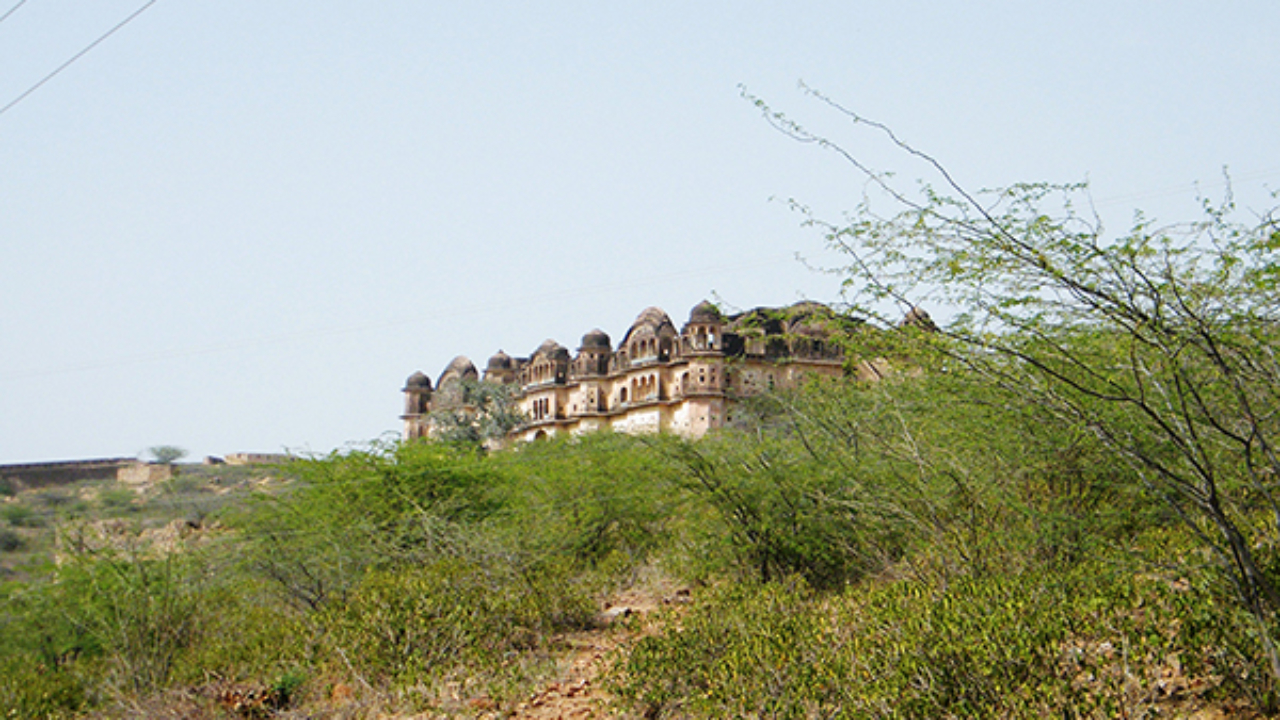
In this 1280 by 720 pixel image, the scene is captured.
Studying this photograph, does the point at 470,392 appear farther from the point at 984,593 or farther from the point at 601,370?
the point at 984,593

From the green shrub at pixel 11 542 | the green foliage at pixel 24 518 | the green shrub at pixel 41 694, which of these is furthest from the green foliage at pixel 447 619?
the green shrub at pixel 11 542

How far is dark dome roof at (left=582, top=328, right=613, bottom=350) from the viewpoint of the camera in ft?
143

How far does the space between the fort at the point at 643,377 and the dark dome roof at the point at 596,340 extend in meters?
0.05

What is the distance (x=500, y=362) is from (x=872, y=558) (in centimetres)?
4023

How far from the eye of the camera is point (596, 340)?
143 feet

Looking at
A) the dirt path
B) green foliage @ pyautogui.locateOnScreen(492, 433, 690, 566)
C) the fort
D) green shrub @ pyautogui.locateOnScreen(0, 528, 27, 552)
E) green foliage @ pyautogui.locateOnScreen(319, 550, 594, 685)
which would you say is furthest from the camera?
the fort

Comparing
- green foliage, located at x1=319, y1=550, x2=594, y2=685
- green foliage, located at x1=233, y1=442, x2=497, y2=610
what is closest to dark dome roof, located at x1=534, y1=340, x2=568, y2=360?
green foliage, located at x1=233, y1=442, x2=497, y2=610

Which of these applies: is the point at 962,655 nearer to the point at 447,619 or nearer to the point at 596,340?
the point at 447,619

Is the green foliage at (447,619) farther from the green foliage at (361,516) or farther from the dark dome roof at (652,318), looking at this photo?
the dark dome roof at (652,318)

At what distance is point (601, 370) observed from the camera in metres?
42.5

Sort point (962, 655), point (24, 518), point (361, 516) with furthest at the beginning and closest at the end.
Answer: point (24, 518) < point (361, 516) < point (962, 655)

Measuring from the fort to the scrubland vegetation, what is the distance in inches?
761

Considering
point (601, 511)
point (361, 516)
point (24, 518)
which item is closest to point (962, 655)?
point (601, 511)

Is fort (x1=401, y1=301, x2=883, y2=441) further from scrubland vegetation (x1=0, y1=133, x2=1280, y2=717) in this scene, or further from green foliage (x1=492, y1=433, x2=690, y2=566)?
scrubland vegetation (x1=0, y1=133, x2=1280, y2=717)
